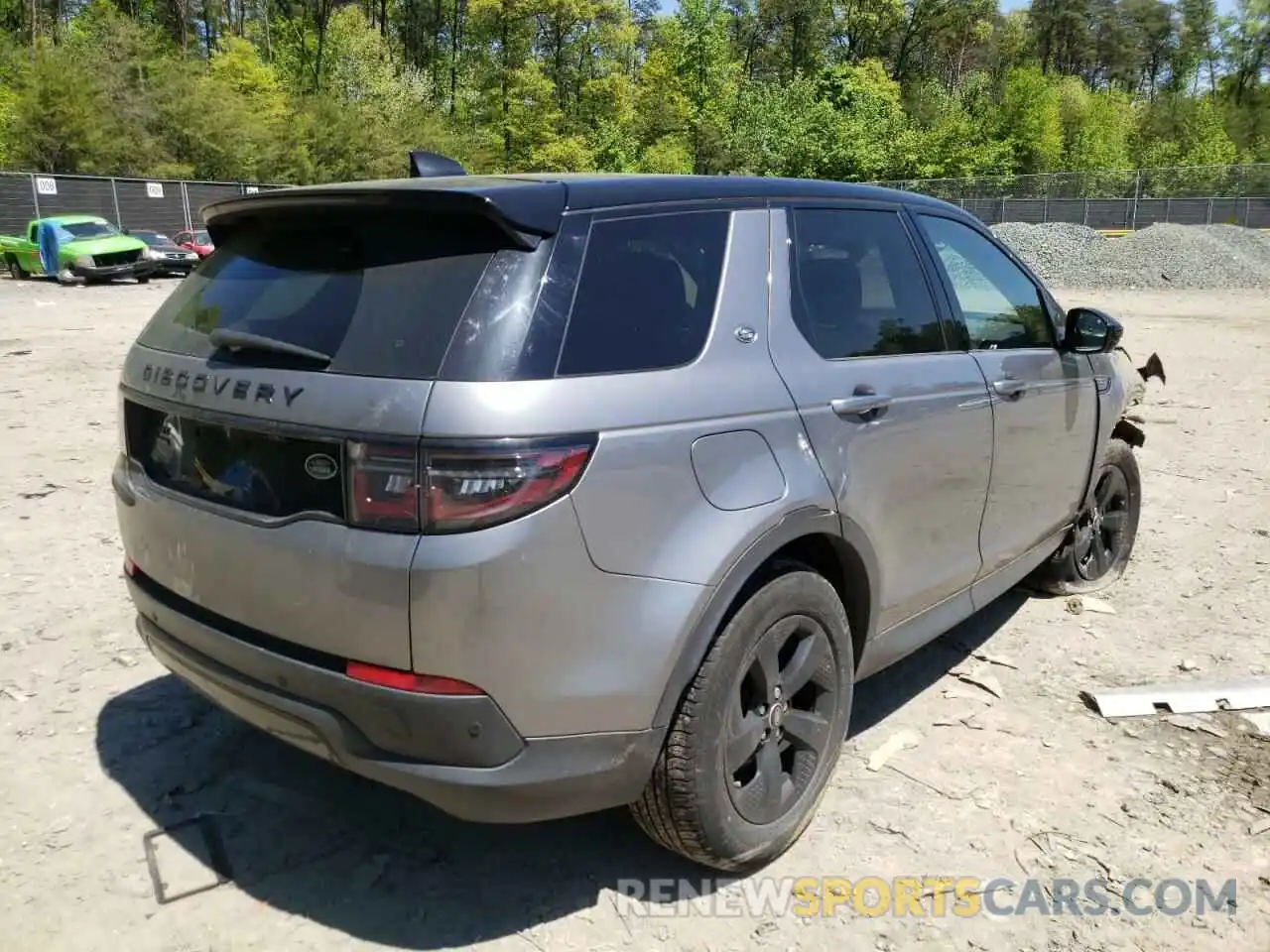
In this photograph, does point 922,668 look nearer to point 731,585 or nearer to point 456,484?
point 731,585

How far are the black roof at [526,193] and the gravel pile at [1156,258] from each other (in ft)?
87.1

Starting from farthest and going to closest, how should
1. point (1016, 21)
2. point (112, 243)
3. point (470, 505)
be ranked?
point (1016, 21), point (112, 243), point (470, 505)

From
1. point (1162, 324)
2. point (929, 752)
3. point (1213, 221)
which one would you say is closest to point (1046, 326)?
point (929, 752)

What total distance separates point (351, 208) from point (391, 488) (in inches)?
31.2

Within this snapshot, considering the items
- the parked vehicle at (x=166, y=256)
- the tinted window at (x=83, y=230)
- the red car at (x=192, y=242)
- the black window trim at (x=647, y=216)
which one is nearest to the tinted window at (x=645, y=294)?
the black window trim at (x=647, y=216)

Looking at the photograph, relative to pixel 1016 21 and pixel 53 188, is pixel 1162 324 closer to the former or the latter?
pixel 53 188

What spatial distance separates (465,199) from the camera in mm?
2256

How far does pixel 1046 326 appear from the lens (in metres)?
4.18

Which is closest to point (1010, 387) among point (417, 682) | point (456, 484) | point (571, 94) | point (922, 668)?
point (922, 668)

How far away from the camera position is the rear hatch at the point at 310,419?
7.05 feet

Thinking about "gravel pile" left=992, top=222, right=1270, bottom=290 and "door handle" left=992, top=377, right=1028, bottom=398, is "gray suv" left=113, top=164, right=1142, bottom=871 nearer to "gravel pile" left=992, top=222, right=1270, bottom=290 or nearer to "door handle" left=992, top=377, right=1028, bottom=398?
"door handle" left=992, top=377, right=1028, bottom=398

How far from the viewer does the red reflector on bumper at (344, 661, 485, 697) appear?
7.04 feet

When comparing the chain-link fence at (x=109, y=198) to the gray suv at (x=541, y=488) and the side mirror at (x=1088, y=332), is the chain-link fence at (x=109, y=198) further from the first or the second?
the gray suv at (x=541, y=488)

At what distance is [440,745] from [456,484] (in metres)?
0.58
